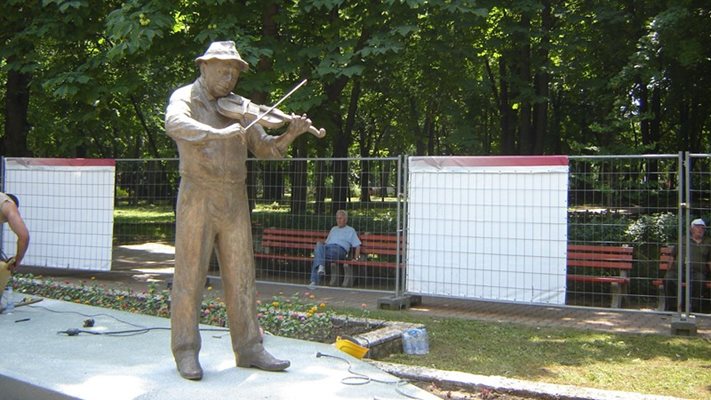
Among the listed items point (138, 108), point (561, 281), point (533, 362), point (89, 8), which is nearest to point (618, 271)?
point (561, 281)

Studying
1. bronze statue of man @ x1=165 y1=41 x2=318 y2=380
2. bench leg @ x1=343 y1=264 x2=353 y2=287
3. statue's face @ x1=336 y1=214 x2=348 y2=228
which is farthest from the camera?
statue's face @ x1=336 y1=214 x2=348 y2=228

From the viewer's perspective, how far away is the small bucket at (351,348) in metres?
6.04

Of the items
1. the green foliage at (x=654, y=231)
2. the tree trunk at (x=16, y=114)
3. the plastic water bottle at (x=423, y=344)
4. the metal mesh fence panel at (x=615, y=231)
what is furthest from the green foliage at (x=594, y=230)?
the tree trunk at (x=16, y=114)

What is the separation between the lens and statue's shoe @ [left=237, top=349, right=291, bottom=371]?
534 centimetres

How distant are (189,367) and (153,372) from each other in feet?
1.25

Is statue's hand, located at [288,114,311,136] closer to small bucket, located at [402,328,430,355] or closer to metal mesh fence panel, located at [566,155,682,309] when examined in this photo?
small bucket, located at [402,328,430,355]

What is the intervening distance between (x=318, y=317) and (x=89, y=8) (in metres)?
7.77

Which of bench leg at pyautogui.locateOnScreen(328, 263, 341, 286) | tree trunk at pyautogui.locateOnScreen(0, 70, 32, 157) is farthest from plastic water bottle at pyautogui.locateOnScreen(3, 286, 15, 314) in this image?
tree trunk at pyautogui.locateOnScreen(0, 70, 32, 157)

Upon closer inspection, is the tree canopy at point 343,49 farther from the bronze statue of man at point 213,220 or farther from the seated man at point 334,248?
the bronze statue of man at point 213,220

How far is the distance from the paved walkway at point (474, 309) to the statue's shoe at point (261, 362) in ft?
14.5

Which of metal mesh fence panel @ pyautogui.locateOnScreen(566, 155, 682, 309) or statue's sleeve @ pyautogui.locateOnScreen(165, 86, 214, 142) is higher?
statue's sleeve @ pyautogui.locateOnScreen(165, 86, 214, 142)

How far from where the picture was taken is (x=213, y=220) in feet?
17.2

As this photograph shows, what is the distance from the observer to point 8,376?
16.7 feet

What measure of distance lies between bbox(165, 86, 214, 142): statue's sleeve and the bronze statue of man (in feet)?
0.03
